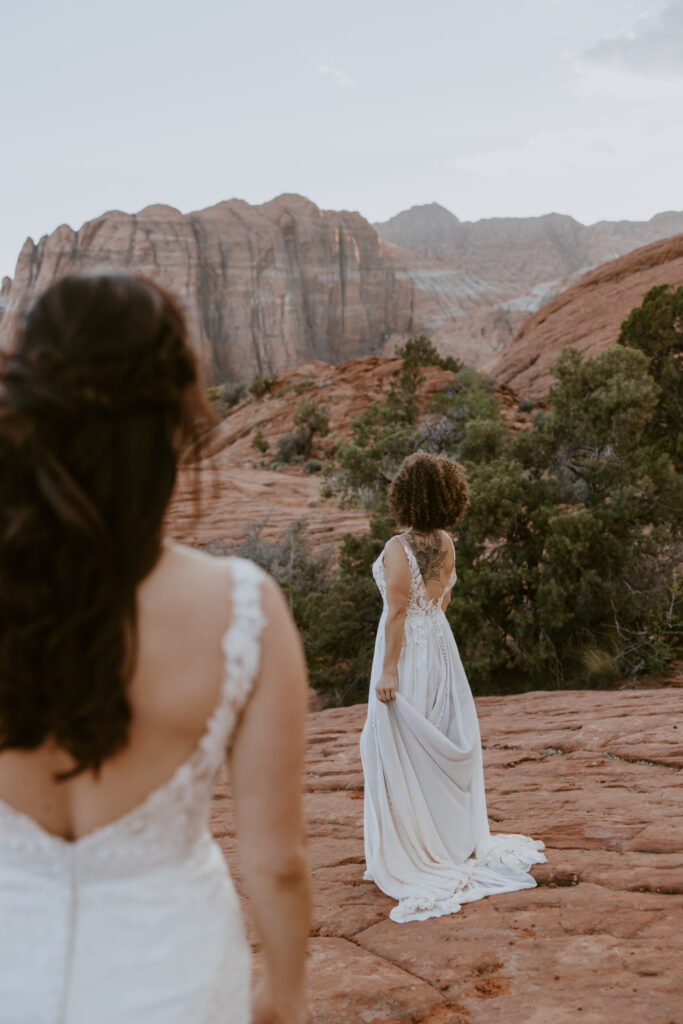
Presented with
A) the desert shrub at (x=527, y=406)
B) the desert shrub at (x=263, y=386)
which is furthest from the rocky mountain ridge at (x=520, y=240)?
the desert shrub at (x=527, y=406)

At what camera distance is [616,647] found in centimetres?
855

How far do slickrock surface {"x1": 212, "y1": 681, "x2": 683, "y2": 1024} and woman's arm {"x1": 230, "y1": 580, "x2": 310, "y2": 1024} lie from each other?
189 centimetres

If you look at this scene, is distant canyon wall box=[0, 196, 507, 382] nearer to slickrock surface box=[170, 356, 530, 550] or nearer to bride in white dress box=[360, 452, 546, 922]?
slickrock surface box=[170, 356, 530, 550]

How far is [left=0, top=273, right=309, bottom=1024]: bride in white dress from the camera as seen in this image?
906 millimetres

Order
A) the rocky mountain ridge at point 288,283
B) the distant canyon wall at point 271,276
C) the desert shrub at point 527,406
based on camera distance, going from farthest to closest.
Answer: the distant canyon wall at point 271,276 → the rocky mountain ridge at point 288,283 → the desert shrub at point 527,406

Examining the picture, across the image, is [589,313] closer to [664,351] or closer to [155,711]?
[664,351]

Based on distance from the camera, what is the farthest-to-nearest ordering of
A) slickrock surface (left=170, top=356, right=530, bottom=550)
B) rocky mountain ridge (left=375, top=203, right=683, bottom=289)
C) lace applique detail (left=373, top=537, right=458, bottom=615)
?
1. rocky mountain ridge (left=375, top=203, right=683, bottom=289)
2. slickrock surface (left=170, top=356, right=530, bottom=550)
3. lace applique detail (left=373, top=537, right=458, bottom=615)

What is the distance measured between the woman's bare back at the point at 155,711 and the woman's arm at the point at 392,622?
9.17ft

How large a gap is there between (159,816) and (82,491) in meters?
0.43

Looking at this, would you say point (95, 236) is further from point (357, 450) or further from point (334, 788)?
point (334, 788)

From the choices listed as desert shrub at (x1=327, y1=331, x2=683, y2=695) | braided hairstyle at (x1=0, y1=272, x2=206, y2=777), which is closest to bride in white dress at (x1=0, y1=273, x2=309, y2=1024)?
braided hairstyle at (x1=0, y1=272, x2=206, y2=777)

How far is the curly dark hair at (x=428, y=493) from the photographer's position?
3721 millimetres

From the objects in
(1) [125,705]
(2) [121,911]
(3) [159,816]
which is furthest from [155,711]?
(2) [121,911]

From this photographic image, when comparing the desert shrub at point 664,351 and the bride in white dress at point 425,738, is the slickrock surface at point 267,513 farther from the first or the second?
the bride in white dress at point 425,738
